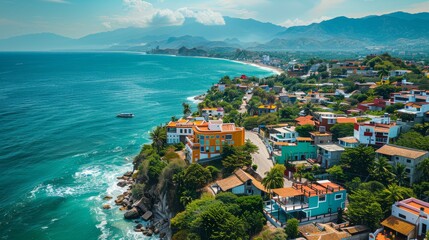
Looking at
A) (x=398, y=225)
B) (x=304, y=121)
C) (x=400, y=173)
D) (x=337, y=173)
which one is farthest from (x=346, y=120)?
(x=398, y=225)

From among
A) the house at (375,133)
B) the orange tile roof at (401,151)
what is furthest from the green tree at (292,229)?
the house at (375,133)

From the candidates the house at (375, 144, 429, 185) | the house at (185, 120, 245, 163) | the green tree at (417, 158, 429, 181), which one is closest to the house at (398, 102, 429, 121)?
the house at (375, 144, 429, 185)

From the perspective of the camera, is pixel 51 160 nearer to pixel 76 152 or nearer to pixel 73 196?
pixel 76 152

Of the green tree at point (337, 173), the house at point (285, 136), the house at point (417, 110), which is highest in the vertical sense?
the house at point (417, 110)

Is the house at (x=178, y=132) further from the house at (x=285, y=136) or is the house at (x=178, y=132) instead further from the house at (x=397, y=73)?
the house at (x=397, y=73)

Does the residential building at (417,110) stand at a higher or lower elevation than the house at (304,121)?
higher

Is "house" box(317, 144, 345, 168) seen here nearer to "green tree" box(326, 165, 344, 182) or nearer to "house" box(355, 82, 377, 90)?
"green tree" box(326, 165, 344, 182)

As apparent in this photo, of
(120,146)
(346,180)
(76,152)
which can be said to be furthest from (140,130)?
(346,180)

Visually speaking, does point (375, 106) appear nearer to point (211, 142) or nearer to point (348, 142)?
point (348, 142)
